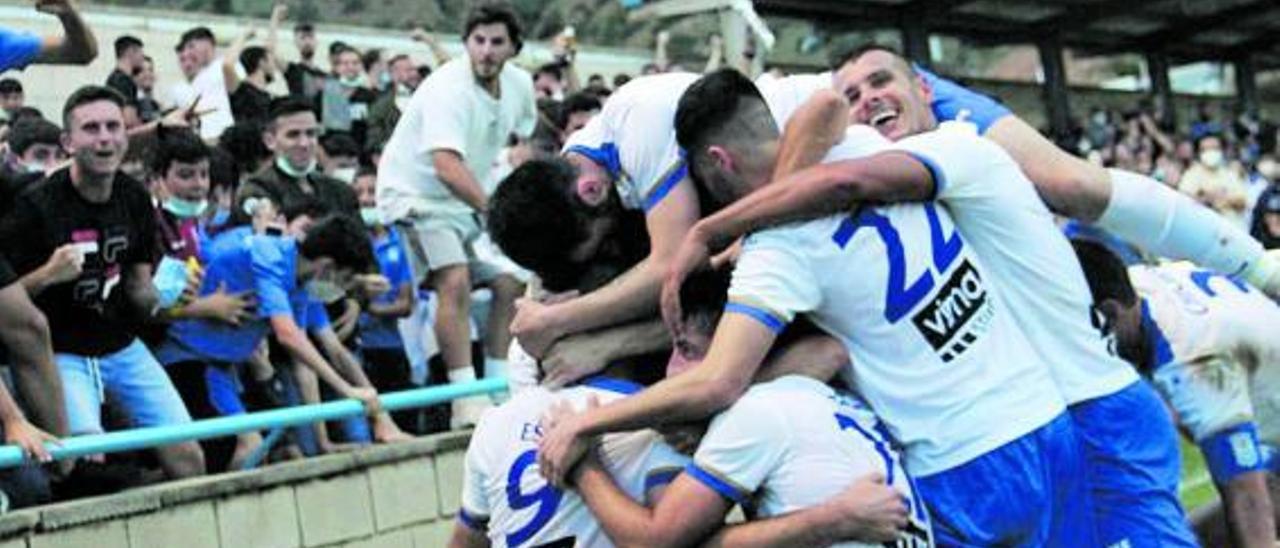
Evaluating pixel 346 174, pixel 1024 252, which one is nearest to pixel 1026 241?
pixel 1024 252

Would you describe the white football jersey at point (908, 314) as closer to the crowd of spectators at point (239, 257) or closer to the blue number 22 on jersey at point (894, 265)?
the blue number 22 on jersey at point (894, 265)

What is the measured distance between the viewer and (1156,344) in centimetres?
508

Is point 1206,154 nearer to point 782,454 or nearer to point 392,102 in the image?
point 392,102

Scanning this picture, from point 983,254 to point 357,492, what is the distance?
3.43 metres

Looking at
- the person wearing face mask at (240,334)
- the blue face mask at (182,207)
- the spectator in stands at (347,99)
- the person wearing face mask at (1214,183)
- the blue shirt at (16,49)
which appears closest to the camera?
the blue shirt at (16,49)

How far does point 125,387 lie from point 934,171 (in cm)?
382

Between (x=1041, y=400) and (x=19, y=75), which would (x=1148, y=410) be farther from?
(x=19, y=75)

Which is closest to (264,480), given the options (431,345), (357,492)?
(357,492)

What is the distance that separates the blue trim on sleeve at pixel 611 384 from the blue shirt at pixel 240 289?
3528mm

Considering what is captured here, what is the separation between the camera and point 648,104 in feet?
14.1

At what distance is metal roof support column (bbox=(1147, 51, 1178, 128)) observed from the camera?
26.8 metres

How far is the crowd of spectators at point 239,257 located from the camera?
6.24m

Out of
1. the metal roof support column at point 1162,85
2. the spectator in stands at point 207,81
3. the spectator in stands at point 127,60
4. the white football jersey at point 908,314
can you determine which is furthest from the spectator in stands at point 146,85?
the metal roof support column at point 1162,85

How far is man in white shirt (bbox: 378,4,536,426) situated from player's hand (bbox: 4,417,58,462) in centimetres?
249
